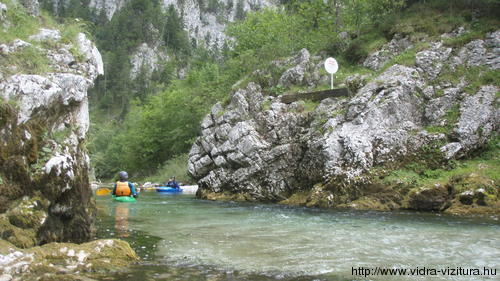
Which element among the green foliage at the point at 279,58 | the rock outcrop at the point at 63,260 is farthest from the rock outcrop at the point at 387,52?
the rock outcrop at the point at 63,260

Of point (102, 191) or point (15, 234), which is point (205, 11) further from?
point (15, 234)

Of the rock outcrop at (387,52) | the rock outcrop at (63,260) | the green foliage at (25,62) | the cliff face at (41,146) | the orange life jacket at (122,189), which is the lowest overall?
the rock outcrop at (63,260)

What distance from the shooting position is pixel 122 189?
12.3 meters

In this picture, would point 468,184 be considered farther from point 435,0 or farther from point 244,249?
point 435,0

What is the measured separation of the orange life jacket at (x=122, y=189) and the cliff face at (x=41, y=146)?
Answer: 3.67 meters

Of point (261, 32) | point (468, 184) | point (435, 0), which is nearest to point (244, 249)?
point (468, 184)

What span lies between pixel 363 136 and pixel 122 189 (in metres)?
8.99

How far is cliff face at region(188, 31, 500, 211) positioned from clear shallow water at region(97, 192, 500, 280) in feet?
7.48

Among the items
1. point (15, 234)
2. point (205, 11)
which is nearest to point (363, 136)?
point (15, 234)

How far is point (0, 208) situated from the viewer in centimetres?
568

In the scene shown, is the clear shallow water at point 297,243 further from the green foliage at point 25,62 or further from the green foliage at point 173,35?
the green foliage at point 173,35

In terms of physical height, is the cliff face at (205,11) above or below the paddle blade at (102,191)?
above

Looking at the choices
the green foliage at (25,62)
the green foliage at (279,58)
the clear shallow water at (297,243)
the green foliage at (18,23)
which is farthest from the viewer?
the green foliage at (279,58)

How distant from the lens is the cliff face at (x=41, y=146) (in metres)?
5.93
